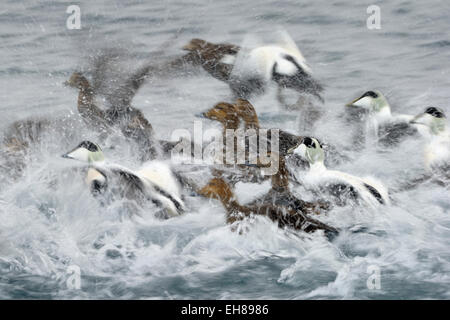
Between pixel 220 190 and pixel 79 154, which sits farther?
pixel 79 154

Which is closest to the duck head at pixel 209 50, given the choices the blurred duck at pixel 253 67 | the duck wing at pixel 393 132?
the blurred duck at pixel 253 67

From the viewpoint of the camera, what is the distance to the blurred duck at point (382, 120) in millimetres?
7902

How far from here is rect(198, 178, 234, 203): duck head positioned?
621cm

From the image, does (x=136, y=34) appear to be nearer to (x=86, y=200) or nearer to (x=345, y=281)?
(x=86, y=200)

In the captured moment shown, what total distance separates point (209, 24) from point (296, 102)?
2533 millimetres

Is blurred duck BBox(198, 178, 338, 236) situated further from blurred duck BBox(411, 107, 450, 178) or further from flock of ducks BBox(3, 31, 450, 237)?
blurred duck BBox(411, 107, 450, 178)

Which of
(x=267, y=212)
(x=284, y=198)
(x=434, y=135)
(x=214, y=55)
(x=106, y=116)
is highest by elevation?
(x=214, y=55)

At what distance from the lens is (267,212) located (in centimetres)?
627

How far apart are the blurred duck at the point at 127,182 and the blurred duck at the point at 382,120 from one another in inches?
101

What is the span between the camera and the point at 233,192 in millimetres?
6281

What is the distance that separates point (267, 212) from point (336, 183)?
0.62 m

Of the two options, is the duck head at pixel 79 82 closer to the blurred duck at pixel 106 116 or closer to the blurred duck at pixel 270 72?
the blurred duck at pixel 106 116

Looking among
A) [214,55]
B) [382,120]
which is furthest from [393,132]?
[214,55]

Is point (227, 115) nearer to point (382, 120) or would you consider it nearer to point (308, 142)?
point (308, 142)
